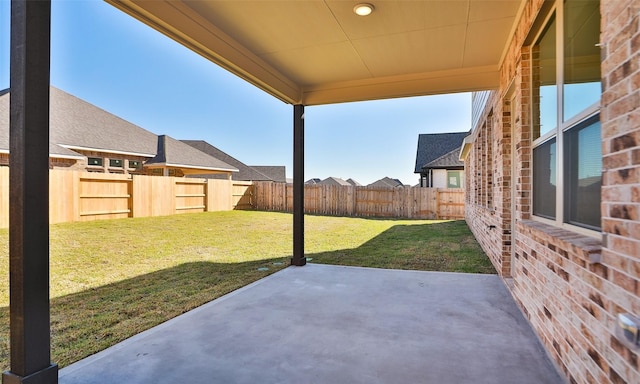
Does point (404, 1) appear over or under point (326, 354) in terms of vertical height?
over

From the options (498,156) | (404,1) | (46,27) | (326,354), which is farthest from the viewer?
(498,156)

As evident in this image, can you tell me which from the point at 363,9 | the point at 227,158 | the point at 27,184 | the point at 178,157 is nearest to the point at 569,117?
the point at 363,9

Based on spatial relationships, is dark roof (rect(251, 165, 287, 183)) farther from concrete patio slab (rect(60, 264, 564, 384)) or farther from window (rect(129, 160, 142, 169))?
concrete patio slab (rect(60, 264, 564, 384))

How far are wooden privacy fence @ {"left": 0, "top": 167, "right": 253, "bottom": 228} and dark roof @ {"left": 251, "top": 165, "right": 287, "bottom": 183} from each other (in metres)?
15.7

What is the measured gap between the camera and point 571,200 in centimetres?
235

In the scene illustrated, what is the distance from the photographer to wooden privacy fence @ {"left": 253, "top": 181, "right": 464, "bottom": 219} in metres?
15.7

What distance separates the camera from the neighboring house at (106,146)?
13125 mm

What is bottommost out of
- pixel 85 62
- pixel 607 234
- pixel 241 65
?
pixel 607 234

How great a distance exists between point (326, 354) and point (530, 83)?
3.05 metres

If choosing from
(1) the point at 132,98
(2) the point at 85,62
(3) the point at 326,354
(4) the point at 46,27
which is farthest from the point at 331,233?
(1) the point at 132,98

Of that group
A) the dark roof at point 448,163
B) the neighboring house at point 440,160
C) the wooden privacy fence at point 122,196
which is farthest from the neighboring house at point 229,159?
the dark roof at point 448,163

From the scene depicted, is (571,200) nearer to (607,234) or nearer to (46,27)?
(607,234)

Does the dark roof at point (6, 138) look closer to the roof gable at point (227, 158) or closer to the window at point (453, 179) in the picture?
the roof gable at point (227, 158)

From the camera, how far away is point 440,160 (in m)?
18.1
